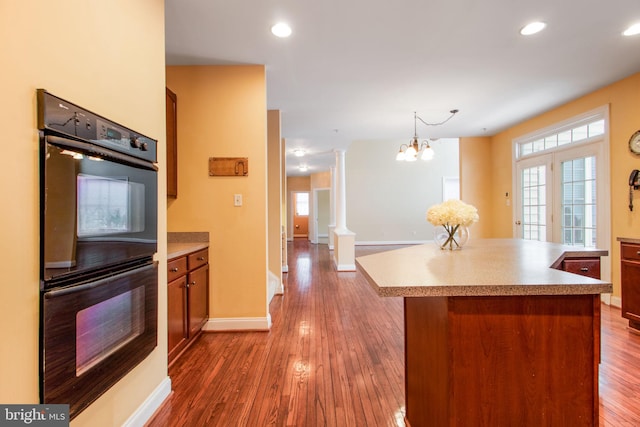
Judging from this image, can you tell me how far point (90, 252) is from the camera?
1143 millimetres

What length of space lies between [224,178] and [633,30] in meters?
3.60

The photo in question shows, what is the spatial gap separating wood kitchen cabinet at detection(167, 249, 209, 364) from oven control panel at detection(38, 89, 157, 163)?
904 millimetres

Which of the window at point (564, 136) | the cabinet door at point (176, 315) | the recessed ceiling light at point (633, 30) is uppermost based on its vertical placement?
the recessed ceiling light at point (633, 30)

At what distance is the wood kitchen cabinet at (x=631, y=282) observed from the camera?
2596 mm

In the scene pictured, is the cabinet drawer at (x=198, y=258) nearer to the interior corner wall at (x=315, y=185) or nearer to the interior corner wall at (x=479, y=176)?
the interior corner wall at (x=479, y=176)

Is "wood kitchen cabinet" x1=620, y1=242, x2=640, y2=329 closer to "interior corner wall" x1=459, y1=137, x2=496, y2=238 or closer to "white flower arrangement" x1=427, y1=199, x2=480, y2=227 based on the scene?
"white flower arrangement" x1=427, y1=199, x2=480, y2=227

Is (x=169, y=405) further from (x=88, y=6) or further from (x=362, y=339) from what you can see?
(x=88, y=6)

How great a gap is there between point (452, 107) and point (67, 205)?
13.9 feet

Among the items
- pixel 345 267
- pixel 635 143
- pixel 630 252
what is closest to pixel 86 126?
pixel 630 252

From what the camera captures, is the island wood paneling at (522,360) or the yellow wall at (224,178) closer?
the island wood paneling at (522,360)

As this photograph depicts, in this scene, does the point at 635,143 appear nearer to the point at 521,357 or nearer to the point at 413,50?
the point at 413,50

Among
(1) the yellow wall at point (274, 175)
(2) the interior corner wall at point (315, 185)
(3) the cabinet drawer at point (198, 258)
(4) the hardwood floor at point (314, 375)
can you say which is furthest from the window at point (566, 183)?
(2) the interior corner wall at point (315, 185)

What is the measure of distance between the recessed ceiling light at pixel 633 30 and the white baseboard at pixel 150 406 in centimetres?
420

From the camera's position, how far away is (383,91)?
3.45m
